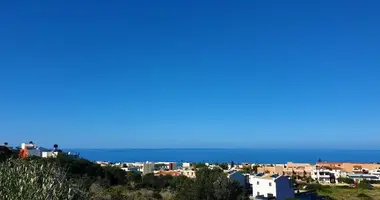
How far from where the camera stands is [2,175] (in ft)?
27.8

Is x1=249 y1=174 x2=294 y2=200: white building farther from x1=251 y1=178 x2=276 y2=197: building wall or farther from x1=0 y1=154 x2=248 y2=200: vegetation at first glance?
x1=0 y1=154 x2=248 y2=200: vegetation

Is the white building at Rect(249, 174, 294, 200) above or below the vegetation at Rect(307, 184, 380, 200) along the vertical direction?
above

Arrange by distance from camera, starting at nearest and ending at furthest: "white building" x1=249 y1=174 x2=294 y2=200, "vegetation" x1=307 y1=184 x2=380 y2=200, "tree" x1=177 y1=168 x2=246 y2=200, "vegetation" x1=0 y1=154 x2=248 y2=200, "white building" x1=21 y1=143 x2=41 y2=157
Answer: "vegetation" x1=0 y1=154 x2=248 y2=200 → "tree" x1=177 y1=168 x2=246 y2=200 → "white building" x1=249 y1=174 x2=294 y2=200 → "vegetation" x1=307 y1=184 x2=380 y2=200 → "white building" x1=21 y1=143 x2=41 y2=157

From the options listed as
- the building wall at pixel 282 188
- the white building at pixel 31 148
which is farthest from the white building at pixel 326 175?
the white building at pixel 31 148

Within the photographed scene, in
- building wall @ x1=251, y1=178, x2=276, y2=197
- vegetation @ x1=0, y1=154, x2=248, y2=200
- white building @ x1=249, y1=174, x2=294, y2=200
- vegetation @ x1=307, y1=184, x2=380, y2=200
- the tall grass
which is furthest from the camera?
vegetation @ x1=307, y1=184, x2=380, y2=200

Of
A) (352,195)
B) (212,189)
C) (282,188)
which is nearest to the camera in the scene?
(212,189)

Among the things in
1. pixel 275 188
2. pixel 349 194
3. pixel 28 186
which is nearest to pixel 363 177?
pixel 349 194

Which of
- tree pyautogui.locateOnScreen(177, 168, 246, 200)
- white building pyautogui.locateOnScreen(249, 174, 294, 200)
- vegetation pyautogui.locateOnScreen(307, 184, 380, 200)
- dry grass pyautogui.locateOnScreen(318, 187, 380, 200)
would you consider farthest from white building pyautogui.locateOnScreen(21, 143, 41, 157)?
tree pyautogui.locateOnScreen(177, 168, 246, 200)

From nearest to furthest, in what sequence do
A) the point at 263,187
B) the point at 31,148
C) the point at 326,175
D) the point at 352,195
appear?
the point at 263,187
the point at 352,195
the point at 31,148
the point at 326,175

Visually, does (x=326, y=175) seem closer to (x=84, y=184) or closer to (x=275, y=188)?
(x=275, y=188)

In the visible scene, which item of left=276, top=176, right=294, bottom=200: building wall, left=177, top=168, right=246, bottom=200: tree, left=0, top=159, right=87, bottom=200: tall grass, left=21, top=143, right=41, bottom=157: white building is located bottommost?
left=276, top=176, right=294, bottom=200: building wall

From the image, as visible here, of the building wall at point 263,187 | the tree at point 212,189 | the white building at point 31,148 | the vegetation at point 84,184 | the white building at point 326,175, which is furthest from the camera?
the white building at point 326,175

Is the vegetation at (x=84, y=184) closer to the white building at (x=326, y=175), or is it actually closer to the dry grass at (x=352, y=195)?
the dry grass at (x=352, y=195)

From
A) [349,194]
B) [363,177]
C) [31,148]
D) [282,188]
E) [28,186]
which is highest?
[31,148]
